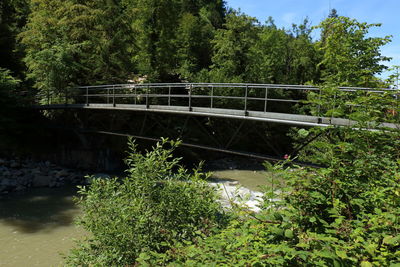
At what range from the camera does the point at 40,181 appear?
15773 mm

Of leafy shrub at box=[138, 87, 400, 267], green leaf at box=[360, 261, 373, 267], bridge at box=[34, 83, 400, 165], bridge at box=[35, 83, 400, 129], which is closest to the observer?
green leaf at box=[360, 261, 373, 267]

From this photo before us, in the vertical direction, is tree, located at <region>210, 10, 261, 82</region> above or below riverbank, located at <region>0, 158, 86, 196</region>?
above

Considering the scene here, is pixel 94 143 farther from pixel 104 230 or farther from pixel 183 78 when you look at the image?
pixel 104 230

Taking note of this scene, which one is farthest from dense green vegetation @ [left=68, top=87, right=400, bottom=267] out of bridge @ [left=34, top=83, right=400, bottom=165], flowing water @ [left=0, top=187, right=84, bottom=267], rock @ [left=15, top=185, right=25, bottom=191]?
rock @ [left=15, top=185, right=25, bottom=191]

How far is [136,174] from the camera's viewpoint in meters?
3.98

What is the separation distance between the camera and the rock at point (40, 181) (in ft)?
51.2

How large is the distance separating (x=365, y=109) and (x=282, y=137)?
20.9 metres

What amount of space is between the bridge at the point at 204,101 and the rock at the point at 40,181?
13.9 feet

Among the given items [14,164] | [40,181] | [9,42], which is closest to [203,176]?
[40,181]

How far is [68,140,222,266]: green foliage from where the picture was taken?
3533 millimetres

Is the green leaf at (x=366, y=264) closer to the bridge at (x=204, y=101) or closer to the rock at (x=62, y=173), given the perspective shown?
the bridge at (x=204, y=101)

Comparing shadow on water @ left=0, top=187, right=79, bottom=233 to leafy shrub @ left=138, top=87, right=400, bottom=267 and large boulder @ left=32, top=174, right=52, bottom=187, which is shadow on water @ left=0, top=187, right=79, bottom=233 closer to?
large boulder @ left=32, top=174, right=52, bottom=187

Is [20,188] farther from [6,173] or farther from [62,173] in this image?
[62,173]

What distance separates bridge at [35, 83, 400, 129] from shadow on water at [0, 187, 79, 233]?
196 inches
